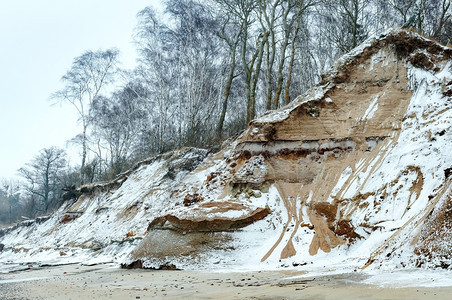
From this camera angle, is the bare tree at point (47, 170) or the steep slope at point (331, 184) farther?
the bare tree at point (47, 170)

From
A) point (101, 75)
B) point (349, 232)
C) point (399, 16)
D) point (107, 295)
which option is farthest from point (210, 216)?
point (101, 75)

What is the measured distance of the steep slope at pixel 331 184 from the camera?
23.6 ft

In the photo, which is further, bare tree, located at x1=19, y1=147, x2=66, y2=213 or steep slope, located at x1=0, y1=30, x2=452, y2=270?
bare tree, located at x1=19, y1=147, x2=66, y2=213

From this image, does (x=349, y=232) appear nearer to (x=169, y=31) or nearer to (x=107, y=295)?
(x=107, y=295)

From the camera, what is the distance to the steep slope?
719cm

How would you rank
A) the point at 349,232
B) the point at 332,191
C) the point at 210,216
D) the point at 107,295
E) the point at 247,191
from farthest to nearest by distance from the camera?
the point at 247,191
the point at 332,191
the point at 210,216
the point at 349,232
the point at 107,295

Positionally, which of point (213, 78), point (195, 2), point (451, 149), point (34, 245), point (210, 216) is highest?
point (195, 2)

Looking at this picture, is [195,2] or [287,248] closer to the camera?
[287,248]

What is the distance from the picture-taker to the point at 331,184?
9.53 m

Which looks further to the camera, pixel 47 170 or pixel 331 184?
pixel 47 170

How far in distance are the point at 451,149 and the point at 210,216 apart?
535 centimetres

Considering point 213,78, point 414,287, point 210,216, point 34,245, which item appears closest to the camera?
point 414,287

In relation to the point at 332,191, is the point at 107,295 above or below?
below

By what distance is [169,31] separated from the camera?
65.0ft
